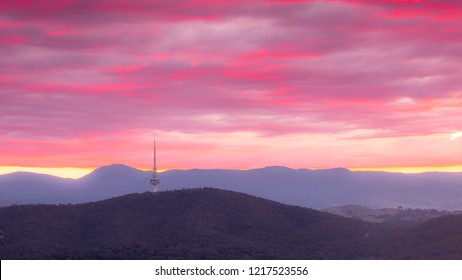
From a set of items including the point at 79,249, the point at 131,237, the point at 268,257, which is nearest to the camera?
the point at 268,257

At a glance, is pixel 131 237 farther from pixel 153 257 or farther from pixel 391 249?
pixel 391 249

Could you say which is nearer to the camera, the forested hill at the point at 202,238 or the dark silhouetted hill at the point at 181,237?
the forested hill at the point at 202,238

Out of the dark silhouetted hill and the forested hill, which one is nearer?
the forested hill

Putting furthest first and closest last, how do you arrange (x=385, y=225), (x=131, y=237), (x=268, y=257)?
(x=385, y=225), (x=131, y=237), (x=268, y=257)

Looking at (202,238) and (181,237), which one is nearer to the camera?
(202,238)

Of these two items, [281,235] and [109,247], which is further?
[281,235]

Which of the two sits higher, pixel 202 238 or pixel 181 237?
pixel 181 237

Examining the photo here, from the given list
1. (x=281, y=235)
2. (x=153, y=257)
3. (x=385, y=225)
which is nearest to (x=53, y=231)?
(x=153, y=257)

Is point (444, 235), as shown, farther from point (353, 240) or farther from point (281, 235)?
point (281, 235)
